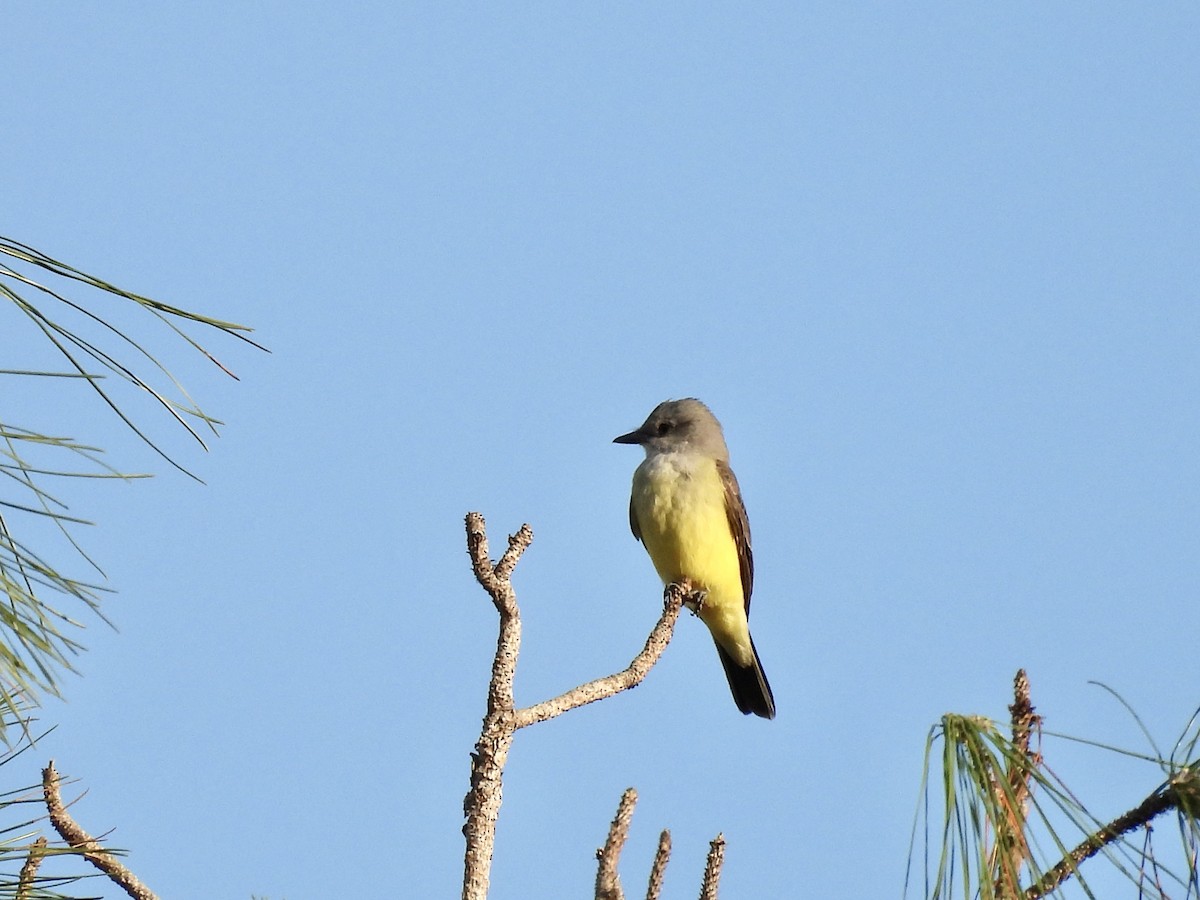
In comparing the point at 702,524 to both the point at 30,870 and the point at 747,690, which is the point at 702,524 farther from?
the point at 30,870

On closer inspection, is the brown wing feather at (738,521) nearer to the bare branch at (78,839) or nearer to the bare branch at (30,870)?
the bare branch at (78,839)

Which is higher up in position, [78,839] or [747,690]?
[747,690]

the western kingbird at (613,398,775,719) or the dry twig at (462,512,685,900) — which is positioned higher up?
the western kingbird at (613,398,775,719)

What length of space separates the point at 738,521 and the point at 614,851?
217 inches

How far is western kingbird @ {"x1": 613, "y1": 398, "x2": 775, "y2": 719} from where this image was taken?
25.3 feet

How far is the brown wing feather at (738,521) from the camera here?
26.6 feet

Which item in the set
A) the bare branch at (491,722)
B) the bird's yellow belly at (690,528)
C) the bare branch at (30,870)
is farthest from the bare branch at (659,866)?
the bird's yellow belly at (690,528)

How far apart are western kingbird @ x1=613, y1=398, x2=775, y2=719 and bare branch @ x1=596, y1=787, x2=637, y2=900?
4.92 m

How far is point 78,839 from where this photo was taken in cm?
326

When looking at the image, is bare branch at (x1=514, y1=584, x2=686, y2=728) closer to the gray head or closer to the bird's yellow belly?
the bird's yellow belly

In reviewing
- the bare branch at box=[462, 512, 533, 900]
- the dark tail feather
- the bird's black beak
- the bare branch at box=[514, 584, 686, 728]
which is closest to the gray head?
the bird's black beak

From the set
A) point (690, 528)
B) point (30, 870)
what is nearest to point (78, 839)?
point (30, 870)

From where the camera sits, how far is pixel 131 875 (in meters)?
3.27

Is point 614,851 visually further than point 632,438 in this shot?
No
